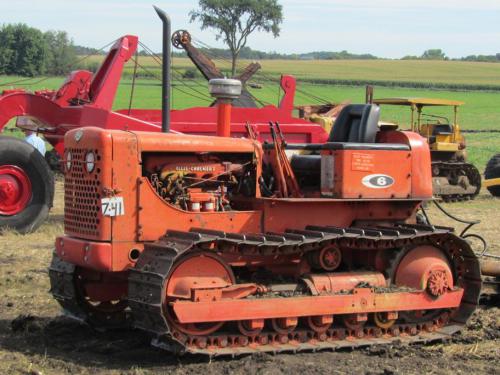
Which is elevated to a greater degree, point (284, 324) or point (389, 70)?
point (389, 70)

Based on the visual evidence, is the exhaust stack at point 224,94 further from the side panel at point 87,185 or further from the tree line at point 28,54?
the tree line at point 28,54

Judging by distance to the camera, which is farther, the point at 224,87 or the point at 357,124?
the point at 357,124

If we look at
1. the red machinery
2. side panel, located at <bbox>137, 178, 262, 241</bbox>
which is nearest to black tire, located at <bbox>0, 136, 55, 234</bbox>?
the red machinery

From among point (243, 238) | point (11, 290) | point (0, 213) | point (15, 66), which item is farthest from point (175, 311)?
point (15, 66)

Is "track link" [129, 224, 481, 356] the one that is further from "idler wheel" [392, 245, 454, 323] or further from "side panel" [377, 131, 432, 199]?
"side panel" [377, 131, 432, 199]

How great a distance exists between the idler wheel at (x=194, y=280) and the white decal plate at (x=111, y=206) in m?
0.67

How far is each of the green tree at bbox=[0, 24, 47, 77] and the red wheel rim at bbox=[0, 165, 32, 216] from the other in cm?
4729

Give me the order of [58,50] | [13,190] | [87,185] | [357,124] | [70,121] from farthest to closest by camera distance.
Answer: [58,50], [70,121], [13,190], [357,124], [87,185]

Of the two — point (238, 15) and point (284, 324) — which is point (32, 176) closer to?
point (284, 324)

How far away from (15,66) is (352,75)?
29.6 metres

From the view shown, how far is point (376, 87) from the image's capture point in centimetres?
6925

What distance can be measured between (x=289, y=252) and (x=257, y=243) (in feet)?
1.61

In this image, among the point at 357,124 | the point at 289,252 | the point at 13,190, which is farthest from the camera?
the point at 13,190

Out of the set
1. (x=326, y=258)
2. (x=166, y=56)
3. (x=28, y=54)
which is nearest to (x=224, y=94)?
(x=166, y=56)
